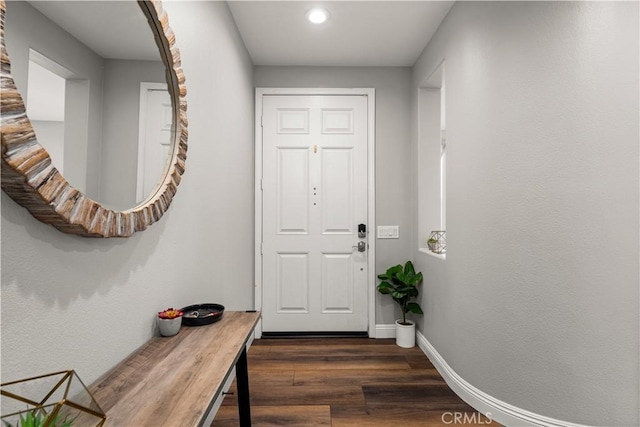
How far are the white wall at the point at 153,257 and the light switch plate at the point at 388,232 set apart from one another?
4.19 feet

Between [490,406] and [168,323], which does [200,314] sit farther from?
[490,406]

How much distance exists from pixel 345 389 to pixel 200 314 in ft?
4.06

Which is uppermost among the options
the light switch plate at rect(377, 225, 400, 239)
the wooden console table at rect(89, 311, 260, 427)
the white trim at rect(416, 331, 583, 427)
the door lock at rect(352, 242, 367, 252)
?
the light switch plate at rect(377, 225, 400, 239)

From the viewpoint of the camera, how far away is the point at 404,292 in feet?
9.41

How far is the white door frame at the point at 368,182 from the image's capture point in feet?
10.3

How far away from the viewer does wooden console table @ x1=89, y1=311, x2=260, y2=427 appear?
2.39ft

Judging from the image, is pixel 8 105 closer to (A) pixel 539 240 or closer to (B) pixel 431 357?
(A) pixel 539 240

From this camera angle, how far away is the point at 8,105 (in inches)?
24.2

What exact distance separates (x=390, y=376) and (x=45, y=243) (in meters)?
2.25

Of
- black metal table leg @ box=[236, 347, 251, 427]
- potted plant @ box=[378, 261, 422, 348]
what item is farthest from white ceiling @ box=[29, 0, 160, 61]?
potted plant @ box=[378, 261, 422, 348]

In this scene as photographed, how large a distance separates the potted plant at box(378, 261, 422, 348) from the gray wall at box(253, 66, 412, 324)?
16 centimetres

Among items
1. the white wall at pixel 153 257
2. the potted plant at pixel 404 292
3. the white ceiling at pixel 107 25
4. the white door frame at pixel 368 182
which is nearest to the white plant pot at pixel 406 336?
the potted plant at pixel 404 292

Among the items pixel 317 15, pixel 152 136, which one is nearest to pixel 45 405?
pixel 152 136
